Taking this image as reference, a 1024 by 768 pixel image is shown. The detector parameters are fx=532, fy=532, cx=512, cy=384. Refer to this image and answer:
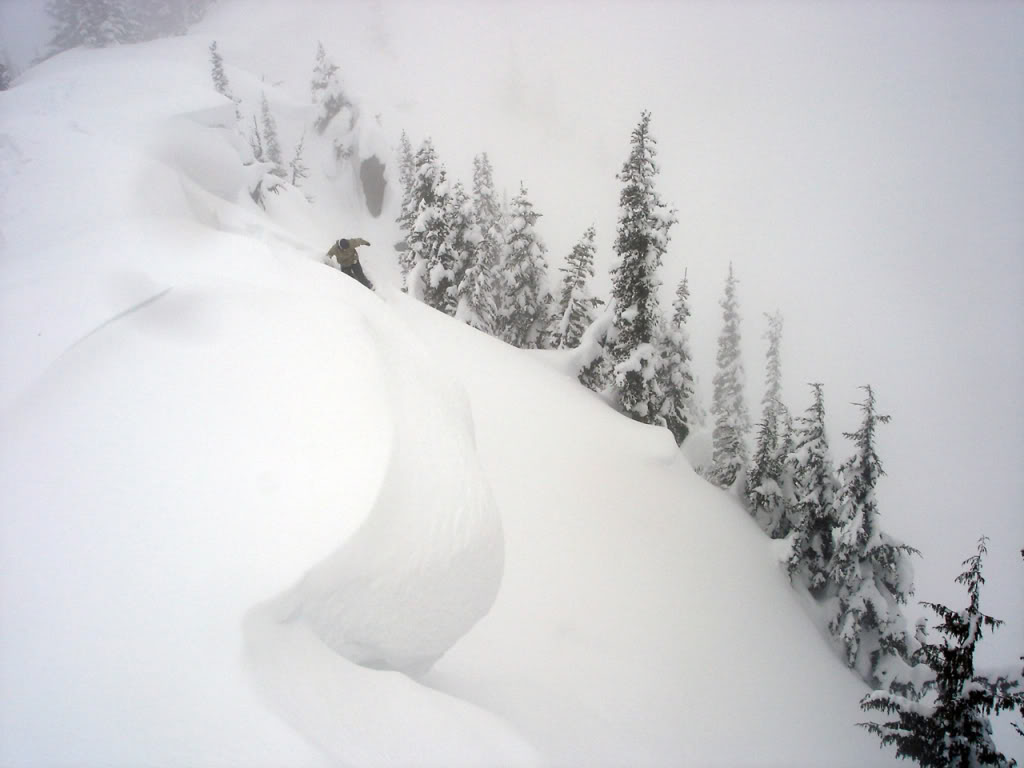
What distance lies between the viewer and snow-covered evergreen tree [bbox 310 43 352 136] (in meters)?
54.1

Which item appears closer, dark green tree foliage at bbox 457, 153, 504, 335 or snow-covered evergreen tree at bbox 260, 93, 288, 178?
dark green tree foliage at bbox 457, 153, 504, 335

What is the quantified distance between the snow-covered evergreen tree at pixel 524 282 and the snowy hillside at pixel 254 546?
53.7 feet

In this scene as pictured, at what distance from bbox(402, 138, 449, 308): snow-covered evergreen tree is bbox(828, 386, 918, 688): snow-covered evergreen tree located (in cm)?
1847

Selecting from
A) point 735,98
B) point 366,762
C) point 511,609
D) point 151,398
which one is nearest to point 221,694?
point 366,762

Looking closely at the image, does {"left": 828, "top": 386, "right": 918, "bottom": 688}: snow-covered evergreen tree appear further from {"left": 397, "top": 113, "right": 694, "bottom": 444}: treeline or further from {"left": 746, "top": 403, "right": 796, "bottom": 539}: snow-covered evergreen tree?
{"left": 397, "top": 113, "right": 694, "bottom": 444}: treeline

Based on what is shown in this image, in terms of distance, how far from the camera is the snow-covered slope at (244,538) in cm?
257

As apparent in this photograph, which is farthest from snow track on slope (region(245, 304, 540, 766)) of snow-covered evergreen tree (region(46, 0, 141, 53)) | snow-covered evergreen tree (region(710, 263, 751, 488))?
snow-covered evergreen tree (region(46, 0, 141, 53))

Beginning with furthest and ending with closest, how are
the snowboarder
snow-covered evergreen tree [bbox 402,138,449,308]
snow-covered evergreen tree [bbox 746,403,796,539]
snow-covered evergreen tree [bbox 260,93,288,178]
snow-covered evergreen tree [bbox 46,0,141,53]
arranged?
snow-covered evergreen tree [bbox 260,93,288,178] → snow-covered evergreen tree [bbox 46,0,141,53] → snow-covered evergreen tree [bbox 402,138,449,308] → snow-covered evergreen tree [bbox 746,403,796,539] → the snowboarder

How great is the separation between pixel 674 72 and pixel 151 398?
12770 centimetres

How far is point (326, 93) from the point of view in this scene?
Answer: 5462cm

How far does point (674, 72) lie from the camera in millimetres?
108625

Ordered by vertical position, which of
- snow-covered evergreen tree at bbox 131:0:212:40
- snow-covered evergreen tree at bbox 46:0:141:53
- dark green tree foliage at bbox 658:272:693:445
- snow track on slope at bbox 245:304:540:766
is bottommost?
dark green tree foliage at bbox 658:272:693:445

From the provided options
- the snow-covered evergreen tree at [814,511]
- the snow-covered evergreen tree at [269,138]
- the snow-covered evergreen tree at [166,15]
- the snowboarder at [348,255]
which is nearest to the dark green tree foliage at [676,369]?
the snow-covered evergreen tree at [814,511]

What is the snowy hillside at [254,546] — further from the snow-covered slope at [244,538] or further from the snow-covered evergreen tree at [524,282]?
the snow-covered evergreen tree at [524,282]
